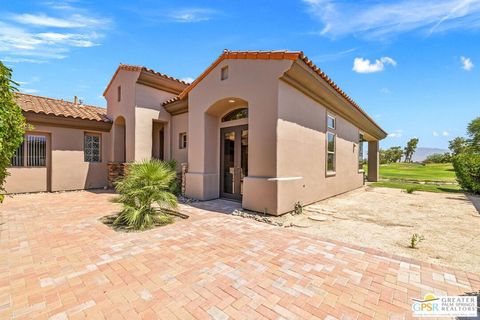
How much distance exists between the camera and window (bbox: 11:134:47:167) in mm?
10120

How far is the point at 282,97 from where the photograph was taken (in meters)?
6.68

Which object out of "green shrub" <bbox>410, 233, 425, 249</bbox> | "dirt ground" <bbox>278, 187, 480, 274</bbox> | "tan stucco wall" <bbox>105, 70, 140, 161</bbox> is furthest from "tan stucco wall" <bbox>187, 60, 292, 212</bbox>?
"tan stucco wall" <bbox>105, 70, 140, 161</bbox>

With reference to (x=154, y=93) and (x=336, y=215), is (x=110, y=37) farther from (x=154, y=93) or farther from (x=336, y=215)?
(x=336, y=215)

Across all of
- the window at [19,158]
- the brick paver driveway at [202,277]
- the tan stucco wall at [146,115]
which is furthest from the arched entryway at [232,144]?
the window at [19,158]

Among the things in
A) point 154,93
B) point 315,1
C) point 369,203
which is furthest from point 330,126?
point 154,93

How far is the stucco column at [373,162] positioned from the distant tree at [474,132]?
126 ft

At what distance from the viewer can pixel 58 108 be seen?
450 inches

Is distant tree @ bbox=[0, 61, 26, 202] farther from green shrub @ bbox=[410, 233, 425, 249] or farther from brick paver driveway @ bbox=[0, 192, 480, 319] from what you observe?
green shrub @ bbox=[410, 233, 425, 249]

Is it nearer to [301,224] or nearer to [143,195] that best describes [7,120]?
[143,195]

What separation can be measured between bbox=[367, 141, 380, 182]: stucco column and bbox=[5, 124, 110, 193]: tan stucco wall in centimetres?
2183

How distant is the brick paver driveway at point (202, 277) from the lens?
8.08ft

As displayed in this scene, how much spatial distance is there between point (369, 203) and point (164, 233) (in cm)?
871

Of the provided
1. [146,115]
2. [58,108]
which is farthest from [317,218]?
[58,108]

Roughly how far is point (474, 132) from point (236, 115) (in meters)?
60.1
